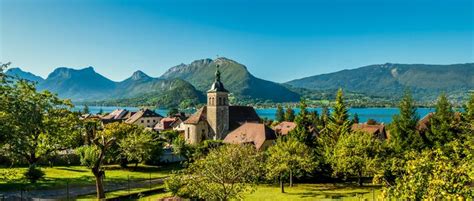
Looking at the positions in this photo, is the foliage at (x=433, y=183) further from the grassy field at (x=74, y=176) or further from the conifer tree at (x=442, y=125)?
the conifer tree at (x=442, y=125)

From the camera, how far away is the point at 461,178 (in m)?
11.5

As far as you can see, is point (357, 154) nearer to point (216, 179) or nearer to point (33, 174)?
point (216, 179)

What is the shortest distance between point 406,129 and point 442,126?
354 centimetres

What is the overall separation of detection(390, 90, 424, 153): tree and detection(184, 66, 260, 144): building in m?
30.8

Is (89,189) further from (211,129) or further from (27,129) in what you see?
(211,129)

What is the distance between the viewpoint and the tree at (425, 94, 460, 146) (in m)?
41.5

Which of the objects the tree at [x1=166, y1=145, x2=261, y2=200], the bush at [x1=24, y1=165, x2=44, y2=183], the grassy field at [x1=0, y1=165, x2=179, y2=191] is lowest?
the grassy field at [x1=0, y1=165, x2=179, y2=191]

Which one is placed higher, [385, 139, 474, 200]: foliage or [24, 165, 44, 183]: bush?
→ [385, 139, 474, 200]: foliage

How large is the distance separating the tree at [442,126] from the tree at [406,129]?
1.61 metres

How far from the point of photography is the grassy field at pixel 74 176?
34250 mm

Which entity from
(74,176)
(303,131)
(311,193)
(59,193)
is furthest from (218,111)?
(59,193)

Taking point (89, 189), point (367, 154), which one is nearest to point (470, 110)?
point (367, 154)

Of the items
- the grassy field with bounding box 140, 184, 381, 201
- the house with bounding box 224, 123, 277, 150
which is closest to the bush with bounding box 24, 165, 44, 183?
the grassy field with bounding box 140, 184, 381, 201

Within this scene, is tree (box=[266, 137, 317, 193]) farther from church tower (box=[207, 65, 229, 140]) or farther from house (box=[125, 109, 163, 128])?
house (box=[125, 109, 163, 128])
